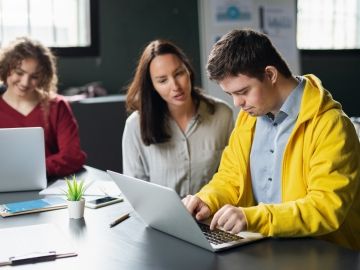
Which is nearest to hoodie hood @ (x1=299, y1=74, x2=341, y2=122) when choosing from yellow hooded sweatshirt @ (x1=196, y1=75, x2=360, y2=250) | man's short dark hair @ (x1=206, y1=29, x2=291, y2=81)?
yellow hooded sweatshirt @ (x1=196, y1=75, x2=360, y2=250)

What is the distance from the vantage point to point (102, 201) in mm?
1850

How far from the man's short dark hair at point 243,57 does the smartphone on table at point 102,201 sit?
0.55 metres

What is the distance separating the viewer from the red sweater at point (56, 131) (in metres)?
2.40

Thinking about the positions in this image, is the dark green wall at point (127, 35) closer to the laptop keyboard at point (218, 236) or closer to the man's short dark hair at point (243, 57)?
the man's short dark hair at point (243, 57)

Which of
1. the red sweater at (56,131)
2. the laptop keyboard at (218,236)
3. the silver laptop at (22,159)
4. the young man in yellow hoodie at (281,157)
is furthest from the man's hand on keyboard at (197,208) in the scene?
the red sweater at (56,131)

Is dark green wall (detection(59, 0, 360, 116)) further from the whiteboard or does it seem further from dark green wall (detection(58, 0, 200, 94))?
the whiteboard

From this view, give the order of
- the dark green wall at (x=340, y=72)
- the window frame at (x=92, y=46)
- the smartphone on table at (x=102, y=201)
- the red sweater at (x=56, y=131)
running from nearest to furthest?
the smartphone on table at (x=102, y=201) < the red sweater at (x=56, y=131) < the window frame at (x=92, y=46) < the dark green wall at (x=340, y=72)

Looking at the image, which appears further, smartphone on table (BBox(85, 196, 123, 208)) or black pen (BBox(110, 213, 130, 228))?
smartphone on table (BBox(85, 196, 123, 208))

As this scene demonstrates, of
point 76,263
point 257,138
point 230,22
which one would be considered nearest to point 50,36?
point 230,22

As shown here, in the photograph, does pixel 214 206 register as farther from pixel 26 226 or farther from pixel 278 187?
pixel 26 226

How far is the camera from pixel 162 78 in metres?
2.40

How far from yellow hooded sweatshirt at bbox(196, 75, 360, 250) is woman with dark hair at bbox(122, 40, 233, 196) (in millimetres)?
668

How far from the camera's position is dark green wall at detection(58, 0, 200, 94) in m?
4.43

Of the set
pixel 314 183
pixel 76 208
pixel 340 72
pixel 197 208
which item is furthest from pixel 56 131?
pixel 340 72
